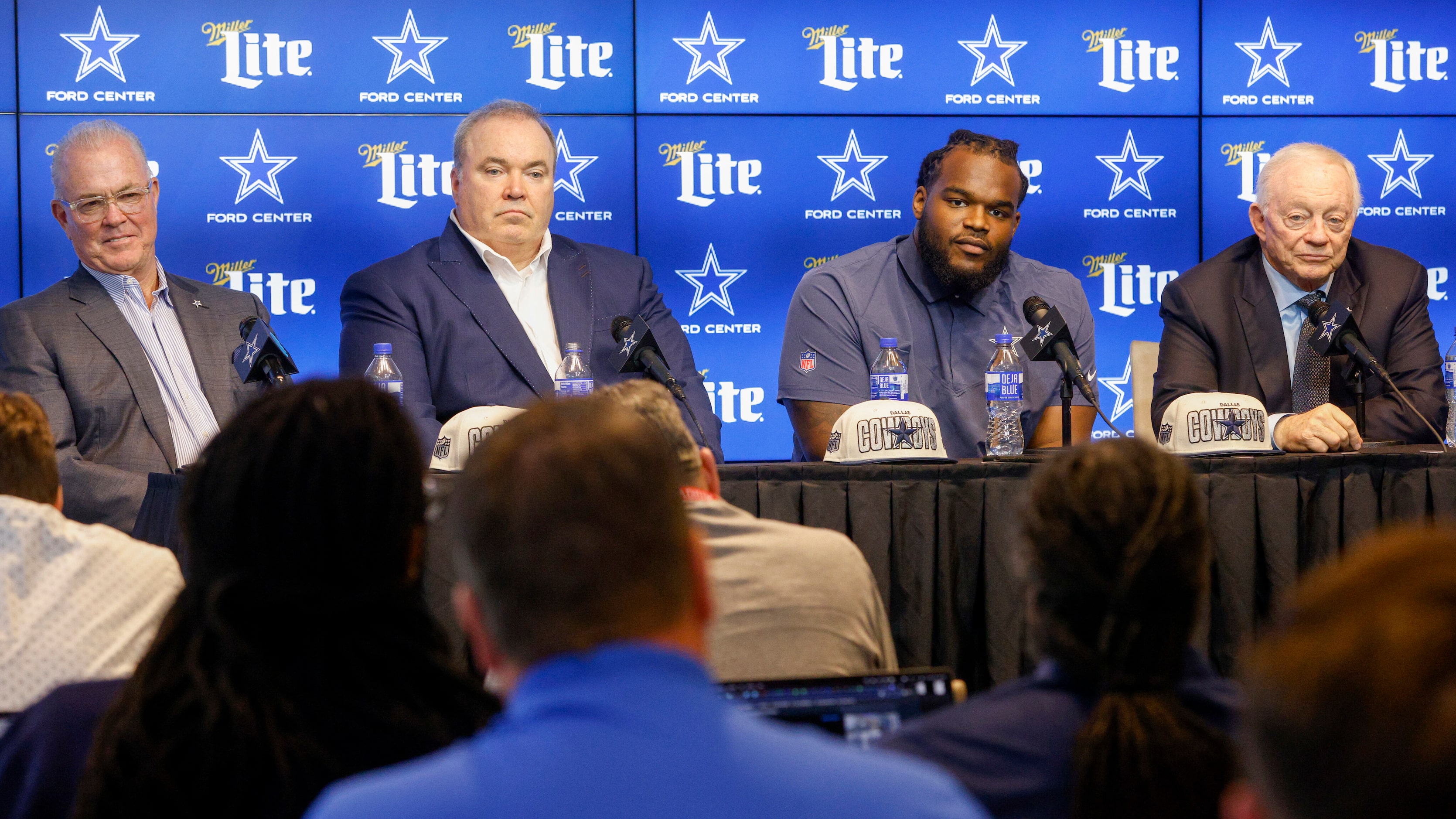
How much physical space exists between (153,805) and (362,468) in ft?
0.95

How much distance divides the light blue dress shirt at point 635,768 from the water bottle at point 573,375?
2237 millimetres

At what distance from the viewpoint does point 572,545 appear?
0.71 metres

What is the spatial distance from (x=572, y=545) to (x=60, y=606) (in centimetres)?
105

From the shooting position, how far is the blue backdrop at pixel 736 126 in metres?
4.65

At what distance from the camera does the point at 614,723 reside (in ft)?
2.20

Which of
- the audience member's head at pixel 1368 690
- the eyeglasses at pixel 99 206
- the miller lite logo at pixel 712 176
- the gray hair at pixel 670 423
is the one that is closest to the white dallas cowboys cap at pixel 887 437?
the gray hair at pixel 670 423

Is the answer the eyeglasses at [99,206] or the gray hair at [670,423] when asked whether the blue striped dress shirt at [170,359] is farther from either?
the gray hair at [670,423]

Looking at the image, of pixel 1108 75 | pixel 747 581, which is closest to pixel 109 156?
pixel 747 581

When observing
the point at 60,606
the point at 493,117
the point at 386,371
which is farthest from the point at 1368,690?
the point at 493,117

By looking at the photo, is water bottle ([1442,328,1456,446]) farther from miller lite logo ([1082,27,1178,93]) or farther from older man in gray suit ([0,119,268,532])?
older man in gray suit ([0,119,268,532])

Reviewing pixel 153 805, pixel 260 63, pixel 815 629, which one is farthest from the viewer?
pixel 260 63

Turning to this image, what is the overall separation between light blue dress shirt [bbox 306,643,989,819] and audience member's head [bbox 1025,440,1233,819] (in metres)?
0.41

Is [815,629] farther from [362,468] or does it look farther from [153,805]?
[153,805]

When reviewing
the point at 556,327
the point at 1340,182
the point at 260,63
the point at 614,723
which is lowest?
the point at 614,723
